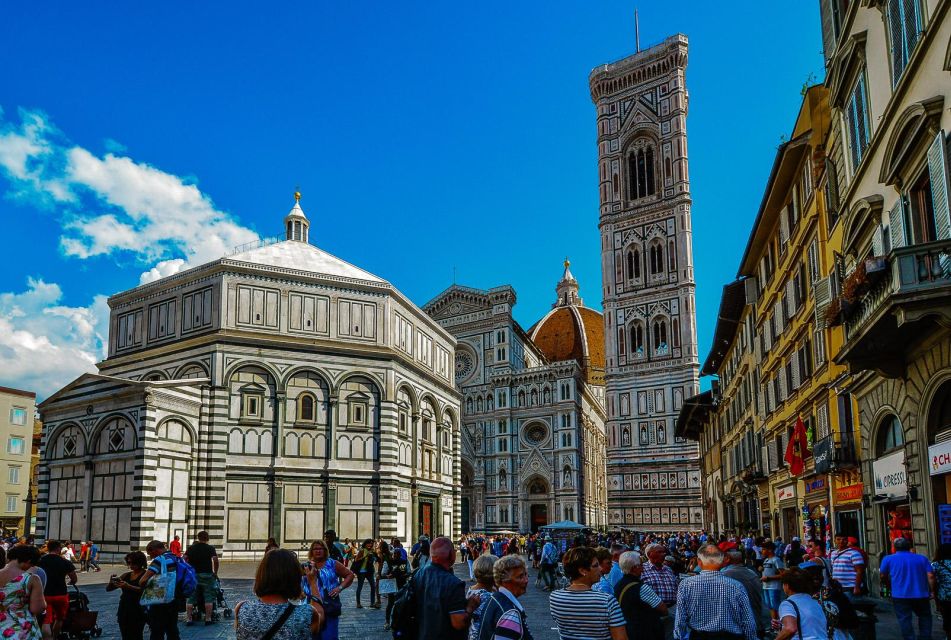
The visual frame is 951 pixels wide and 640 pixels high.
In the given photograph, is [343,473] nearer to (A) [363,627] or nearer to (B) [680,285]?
(A) [363,627]

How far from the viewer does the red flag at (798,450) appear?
23.7 m

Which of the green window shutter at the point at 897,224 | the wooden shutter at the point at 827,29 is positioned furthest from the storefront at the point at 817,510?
the wooden shutter at the point at 827,29

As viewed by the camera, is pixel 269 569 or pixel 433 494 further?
pixel 433 494

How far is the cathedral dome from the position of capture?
395 feet

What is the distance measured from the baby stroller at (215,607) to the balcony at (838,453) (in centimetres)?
1343

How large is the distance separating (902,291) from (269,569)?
10.0 meters

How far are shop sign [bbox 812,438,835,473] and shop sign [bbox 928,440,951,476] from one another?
215 inches

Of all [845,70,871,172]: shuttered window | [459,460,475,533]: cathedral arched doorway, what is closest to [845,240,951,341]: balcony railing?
[845,70,871,172]: shuttered window

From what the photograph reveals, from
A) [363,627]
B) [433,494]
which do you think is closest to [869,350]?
[363,627]

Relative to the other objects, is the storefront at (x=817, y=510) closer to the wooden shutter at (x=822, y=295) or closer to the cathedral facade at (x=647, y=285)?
the wooden shutter at (x=822, y=295)

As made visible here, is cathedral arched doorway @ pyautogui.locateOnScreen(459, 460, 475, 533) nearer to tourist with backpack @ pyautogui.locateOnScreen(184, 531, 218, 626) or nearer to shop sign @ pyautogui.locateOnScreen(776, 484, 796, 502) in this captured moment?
shop sign @ pyautogui.locateOnScreen(776, 484, 796, 502)

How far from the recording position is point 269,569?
4.96 m

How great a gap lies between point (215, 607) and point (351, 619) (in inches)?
114

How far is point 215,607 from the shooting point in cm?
1777
